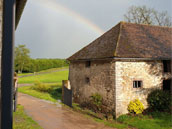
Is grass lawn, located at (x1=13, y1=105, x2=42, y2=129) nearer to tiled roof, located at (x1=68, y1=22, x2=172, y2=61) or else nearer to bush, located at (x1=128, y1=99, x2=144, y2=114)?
bush, located at (x1=128, y1=99, x2=144, y2=114)

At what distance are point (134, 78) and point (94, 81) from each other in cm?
365

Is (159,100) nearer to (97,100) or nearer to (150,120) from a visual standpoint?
(150,120)

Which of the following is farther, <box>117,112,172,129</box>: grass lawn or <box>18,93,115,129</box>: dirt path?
<box>18,93,115,129</box>: dirt path

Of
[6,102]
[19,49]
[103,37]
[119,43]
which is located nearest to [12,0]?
[6,102]

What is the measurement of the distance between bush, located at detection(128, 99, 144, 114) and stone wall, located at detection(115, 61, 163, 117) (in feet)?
0.89

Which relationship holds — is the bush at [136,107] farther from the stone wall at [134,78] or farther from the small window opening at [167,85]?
the small window opening at [167,85]

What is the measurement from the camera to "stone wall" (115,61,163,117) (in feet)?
40.7

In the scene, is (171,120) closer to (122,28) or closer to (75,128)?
(75,128)

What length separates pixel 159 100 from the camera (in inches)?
512

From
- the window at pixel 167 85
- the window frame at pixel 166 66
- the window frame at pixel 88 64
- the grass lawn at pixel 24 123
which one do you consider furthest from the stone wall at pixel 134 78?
the grass lawn at pixel 24 123

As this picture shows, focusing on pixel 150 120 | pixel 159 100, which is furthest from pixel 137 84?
pixel 150 120

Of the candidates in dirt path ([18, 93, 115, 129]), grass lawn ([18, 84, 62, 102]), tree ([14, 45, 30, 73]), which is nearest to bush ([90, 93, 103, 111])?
dirt path ([18, 93, 115, 129])

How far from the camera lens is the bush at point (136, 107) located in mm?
12349

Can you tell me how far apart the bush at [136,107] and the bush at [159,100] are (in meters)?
1.03
